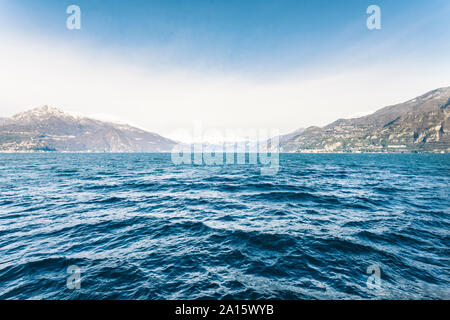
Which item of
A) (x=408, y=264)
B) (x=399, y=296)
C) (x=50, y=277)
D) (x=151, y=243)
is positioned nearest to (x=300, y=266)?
(x=399, y=296)

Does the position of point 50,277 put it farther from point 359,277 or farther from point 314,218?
point 314,218

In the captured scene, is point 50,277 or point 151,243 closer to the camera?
point 50,277

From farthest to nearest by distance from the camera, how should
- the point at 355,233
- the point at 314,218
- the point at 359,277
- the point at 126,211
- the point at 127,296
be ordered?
1. the point at 126,211
2. the point at 314,218
3. the point at 355,233
4. the point at 359,277
5. the point at 127,296

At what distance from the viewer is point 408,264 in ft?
31.4

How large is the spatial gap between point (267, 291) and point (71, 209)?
65.8 ft

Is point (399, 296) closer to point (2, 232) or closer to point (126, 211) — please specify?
point (126, 211)

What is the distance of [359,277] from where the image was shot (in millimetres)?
8578

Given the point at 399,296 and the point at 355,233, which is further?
the point at 355,233

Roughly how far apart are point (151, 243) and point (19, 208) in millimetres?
17229

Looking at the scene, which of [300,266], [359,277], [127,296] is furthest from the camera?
[300,266]
